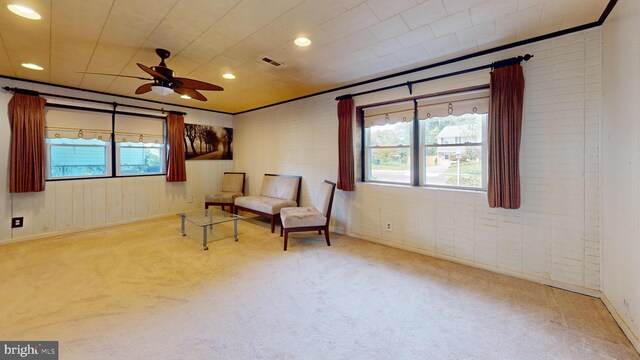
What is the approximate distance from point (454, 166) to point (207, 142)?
530 centimetres

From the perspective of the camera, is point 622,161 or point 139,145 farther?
point 139,145

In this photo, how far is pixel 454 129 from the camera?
3.28m

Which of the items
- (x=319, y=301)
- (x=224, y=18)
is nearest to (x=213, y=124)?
(x=224, y=18)

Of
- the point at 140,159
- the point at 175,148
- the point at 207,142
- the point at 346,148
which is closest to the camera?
the point at 346,148

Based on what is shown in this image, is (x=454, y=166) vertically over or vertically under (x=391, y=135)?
under

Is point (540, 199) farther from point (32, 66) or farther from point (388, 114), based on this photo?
point (32, 66)

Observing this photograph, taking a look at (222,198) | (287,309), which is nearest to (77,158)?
(222,198)

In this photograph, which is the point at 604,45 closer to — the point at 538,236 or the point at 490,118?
the point at 490,118

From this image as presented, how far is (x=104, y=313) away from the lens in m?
2.06

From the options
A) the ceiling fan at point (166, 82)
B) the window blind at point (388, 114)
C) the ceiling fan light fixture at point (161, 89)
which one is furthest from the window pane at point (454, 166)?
the ceiling fan light fixture at point (161, 89)

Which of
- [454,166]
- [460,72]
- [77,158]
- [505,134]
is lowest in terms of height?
[454,166]

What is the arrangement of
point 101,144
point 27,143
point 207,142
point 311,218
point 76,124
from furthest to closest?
1. point 207,142
2. point 101,144
3. point 76,124
4. point 27,143
5. point 311,218

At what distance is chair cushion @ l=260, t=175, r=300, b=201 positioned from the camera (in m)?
4.91

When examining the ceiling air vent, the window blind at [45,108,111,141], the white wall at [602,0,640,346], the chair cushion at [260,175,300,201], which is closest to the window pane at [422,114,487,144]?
the white wall at [602,0,640,346]
